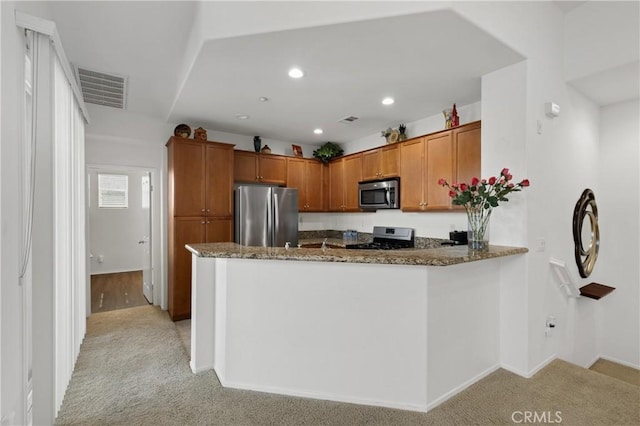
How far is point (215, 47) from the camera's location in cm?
226

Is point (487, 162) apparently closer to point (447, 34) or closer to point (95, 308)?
point (447, 34)

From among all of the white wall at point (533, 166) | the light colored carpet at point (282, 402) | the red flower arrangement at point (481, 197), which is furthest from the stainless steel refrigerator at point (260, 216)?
the white wall at point (533, 166)

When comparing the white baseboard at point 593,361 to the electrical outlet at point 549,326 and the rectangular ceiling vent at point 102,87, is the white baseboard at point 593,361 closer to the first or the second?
the electrical outlet at point 549,326

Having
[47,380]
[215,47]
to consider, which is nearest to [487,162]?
[215,47]

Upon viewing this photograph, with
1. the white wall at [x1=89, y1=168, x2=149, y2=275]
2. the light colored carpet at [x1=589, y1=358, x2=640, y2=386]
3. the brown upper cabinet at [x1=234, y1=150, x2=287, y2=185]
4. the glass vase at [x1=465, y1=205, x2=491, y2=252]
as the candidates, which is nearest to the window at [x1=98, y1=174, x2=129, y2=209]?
the white wall at [x1=89, y1=168, x2=149, y2=275]

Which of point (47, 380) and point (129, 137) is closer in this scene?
point (47, 380)

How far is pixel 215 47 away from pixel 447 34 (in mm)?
1622

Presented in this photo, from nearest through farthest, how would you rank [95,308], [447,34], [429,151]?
[447,34] → [429,151] → [95,308]

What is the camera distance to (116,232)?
269 inches

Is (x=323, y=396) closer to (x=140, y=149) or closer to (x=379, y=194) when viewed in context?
(x=379, y=194)

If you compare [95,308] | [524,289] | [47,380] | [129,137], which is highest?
[129,137]

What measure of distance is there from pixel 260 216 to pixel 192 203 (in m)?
0.87

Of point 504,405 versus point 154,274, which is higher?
point 154,274

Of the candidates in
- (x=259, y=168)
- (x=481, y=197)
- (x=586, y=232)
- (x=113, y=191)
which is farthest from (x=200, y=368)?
(x=113, y=191)
